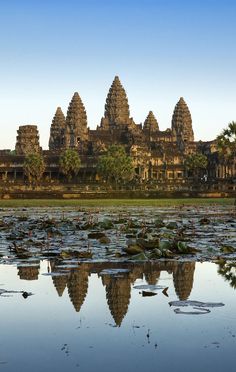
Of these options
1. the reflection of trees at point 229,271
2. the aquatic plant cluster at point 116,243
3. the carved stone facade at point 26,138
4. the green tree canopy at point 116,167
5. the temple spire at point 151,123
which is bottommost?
the reflection of trees at point 229,271

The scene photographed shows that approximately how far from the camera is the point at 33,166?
131500 millimetres

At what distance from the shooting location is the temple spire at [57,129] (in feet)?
591

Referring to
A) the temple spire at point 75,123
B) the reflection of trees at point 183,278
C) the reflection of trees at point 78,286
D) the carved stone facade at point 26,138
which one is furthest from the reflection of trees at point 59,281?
the temple spire at point 75,123

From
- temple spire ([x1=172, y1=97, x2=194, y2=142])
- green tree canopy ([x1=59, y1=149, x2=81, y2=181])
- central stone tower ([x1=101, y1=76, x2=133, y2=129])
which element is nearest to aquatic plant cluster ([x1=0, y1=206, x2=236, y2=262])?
green tree canopy ([x1=59, y1=149, x2=81, y2=181])

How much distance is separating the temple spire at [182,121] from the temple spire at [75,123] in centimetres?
3178

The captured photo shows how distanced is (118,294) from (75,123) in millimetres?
159101

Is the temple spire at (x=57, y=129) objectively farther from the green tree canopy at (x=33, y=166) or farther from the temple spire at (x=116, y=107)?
the green tree canopy at (x=33, y=166)

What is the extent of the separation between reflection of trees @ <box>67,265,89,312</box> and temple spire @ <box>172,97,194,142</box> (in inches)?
6960

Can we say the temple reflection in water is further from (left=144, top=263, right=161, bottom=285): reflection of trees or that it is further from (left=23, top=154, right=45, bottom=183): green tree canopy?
(left=23, top=154, right=45, bottom=183): green tree canopy

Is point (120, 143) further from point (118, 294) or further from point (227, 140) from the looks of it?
point (118, 294)

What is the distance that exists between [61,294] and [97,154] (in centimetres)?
13622

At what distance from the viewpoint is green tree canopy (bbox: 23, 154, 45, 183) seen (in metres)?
132

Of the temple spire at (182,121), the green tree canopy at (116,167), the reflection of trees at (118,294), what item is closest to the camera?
the reflection of trees at (118,294)

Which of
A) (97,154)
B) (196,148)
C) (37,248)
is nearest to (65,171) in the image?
(97,154)
